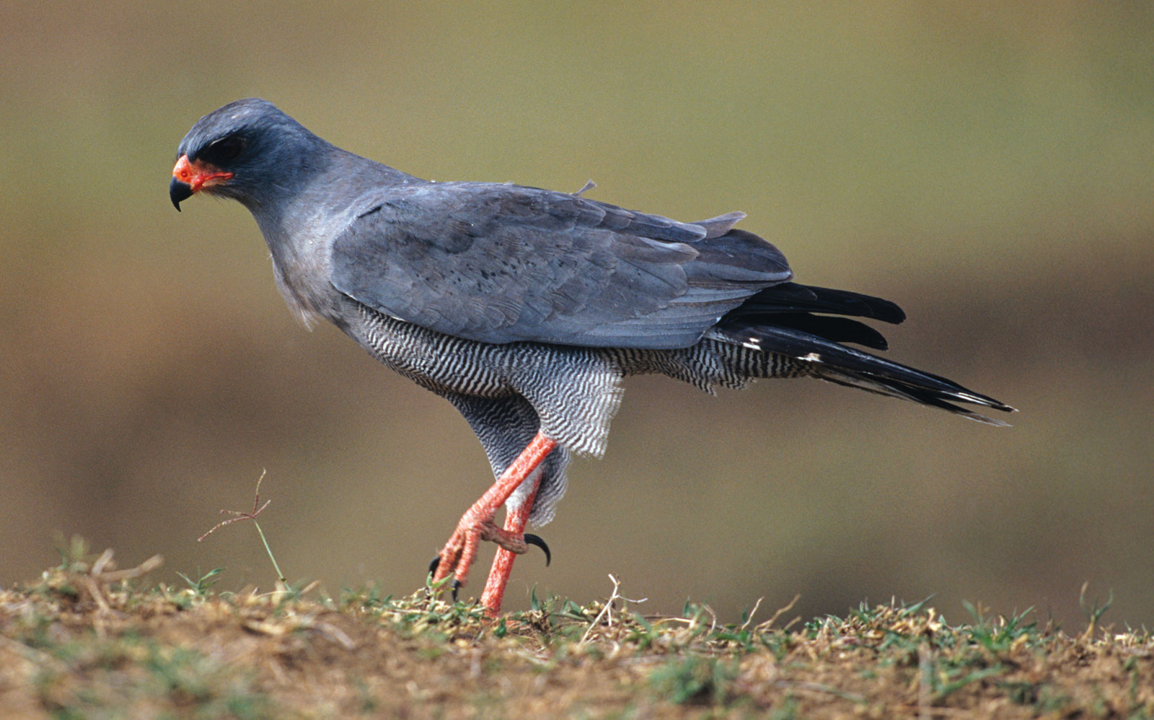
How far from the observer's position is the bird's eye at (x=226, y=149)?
3832 millimetres

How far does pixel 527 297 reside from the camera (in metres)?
3.71

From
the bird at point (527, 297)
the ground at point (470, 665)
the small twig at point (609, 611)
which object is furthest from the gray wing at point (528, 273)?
the ground at point (470, 665)

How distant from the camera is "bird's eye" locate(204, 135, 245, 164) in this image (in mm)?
3832

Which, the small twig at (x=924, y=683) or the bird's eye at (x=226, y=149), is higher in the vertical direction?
the bird's eye at (x=226, y=149)

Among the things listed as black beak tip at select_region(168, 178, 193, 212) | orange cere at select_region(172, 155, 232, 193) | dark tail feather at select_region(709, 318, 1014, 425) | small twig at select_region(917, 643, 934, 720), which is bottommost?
small twig at select_region(917, 643, 934, 720)

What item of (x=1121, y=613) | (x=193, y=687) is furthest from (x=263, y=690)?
(x=1121, y=613)

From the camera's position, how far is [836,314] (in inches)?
149

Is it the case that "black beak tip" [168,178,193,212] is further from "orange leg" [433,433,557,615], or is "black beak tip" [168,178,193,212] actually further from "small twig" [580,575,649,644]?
"small twig" [580,575,649,644]

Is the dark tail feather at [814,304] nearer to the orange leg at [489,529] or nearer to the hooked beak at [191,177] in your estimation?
the orange leg at [489,529]

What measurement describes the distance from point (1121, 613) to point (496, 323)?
6.08 meters

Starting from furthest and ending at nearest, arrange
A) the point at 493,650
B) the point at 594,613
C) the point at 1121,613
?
1. the point at 1121,613
2. the point at 594,613
3. the point at 493,650

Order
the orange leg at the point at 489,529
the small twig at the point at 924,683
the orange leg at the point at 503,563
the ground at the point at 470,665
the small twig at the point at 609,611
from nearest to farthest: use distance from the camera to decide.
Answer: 1. the ground at the point at 470,665
2. the small twig at the point at 924,683
3. the small twig at the point at 609,611
4. the orange leg at the point at 489,529
5. the orange leg at the point at 503,563

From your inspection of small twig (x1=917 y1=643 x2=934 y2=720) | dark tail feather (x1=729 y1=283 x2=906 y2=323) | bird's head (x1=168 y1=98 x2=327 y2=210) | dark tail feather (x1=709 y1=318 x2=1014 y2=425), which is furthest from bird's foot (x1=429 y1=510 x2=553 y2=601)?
small twig (x1=917 y1=643 x2=934 y2=720)

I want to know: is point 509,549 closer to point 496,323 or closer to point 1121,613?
point 496,323
